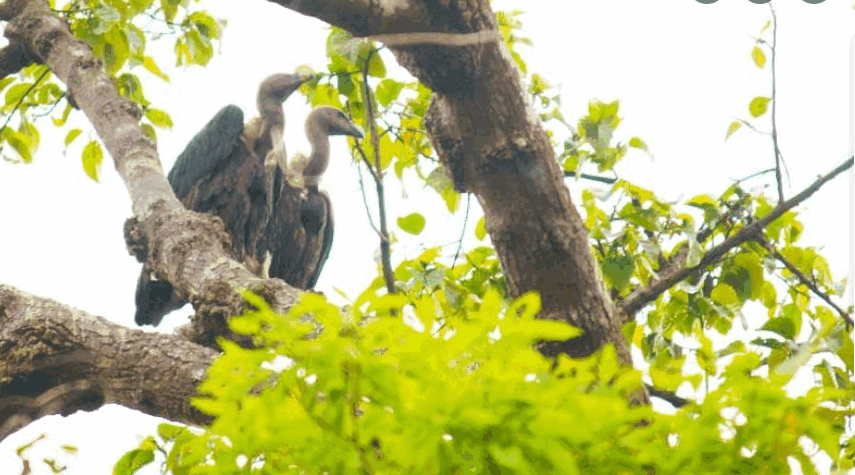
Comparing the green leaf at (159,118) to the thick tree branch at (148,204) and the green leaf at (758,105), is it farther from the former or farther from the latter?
the green leaf at (758,105)

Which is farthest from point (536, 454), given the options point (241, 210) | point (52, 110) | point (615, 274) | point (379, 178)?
point (241, 210)

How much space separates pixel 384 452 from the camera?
1305 millimetres

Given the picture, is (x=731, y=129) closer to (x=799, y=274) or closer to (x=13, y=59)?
(x=799, y=274)

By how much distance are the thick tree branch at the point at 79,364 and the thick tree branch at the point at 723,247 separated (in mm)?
860

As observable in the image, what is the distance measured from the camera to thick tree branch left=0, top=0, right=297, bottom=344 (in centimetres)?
264

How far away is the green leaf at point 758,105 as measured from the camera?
297 cm

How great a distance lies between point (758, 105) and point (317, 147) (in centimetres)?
315

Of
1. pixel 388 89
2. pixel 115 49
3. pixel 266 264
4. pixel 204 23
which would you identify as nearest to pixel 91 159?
pixel 115 49

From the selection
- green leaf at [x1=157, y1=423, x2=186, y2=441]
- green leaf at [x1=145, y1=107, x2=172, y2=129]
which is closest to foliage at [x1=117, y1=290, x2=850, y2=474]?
green leaf at [x1=157, y1=423, x2=186, y2=441]

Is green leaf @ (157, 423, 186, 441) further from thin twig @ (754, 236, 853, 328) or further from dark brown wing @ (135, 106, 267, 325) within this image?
dark brown wing @ (135, 106, 267, 325)

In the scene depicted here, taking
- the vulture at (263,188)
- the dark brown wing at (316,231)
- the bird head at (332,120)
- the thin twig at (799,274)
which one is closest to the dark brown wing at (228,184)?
the vulture at (263,188)

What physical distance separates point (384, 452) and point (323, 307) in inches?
6.3

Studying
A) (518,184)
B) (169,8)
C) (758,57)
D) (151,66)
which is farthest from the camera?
(151,66)

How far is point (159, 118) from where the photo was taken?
3.83 meters
